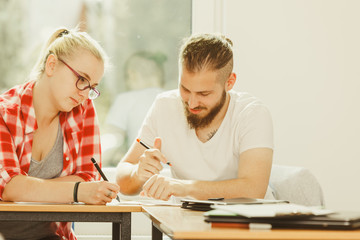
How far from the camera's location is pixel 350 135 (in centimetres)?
312

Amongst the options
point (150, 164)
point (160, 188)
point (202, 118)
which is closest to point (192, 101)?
point (202, 118)

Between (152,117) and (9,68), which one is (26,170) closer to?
(152,117)

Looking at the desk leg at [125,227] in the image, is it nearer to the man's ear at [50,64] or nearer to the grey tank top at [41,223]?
the grey tank top at [41,223]

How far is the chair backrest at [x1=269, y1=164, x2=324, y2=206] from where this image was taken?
207cm

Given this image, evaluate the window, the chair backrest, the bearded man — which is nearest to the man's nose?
the bearded man

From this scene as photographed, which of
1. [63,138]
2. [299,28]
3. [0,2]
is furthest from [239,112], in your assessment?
[0,2]

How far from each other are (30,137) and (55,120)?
0.57ft

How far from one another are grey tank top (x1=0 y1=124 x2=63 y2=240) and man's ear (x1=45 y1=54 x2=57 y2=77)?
0.74 ft

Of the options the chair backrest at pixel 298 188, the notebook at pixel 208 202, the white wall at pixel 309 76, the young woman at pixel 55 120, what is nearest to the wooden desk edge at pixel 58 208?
the notebook at pixel 208 202

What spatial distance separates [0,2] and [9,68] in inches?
17.3

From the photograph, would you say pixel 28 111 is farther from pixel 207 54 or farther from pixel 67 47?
pixel 207 54

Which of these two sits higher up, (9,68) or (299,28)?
(299,28)

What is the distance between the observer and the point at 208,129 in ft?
7.18

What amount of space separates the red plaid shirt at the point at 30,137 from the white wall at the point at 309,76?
4.42 ft
